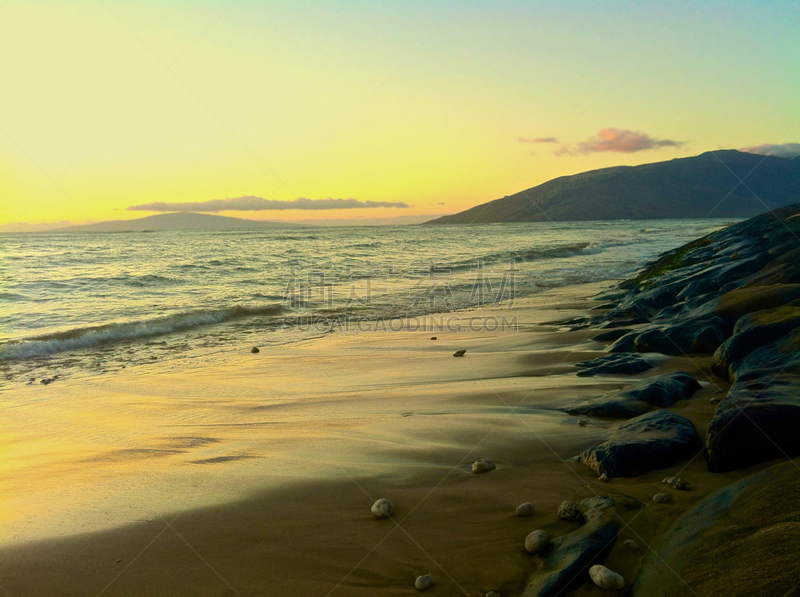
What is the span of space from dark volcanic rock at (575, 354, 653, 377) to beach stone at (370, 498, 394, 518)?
3.44 meters

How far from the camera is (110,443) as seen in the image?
434 centimetres

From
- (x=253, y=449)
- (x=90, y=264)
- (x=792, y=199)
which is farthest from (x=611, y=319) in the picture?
(x=792, y=199)

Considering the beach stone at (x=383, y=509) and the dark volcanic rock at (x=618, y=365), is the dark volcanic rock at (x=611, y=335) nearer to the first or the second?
the dark volcanic rock at (x=618, y=365)

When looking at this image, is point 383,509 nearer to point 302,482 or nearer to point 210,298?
point 302,482

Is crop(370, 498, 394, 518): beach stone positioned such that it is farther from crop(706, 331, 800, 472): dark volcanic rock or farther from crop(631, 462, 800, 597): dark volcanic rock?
crop(706, 331, 800, 472): dark volcanic rock

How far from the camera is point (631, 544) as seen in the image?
2289 mm

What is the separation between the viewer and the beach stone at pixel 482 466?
330cm

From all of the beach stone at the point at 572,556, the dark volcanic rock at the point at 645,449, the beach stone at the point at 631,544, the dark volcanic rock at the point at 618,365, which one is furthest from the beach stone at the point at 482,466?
the dark volcanic rock at the point at 618,365

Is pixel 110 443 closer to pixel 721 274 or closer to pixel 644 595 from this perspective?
pixel 644 595

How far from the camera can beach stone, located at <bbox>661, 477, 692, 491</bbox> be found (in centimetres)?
271

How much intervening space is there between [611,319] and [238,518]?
25.0ft

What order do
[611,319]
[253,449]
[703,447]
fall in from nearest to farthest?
[703,447] < [253,449] < [611,319]

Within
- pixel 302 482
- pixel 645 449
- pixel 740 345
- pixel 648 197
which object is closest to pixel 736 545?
pixel 645 449

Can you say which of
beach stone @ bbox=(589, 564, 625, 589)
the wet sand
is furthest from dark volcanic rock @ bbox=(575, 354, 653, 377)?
beach stone @ bbox=(589, 564, 625, 589)
